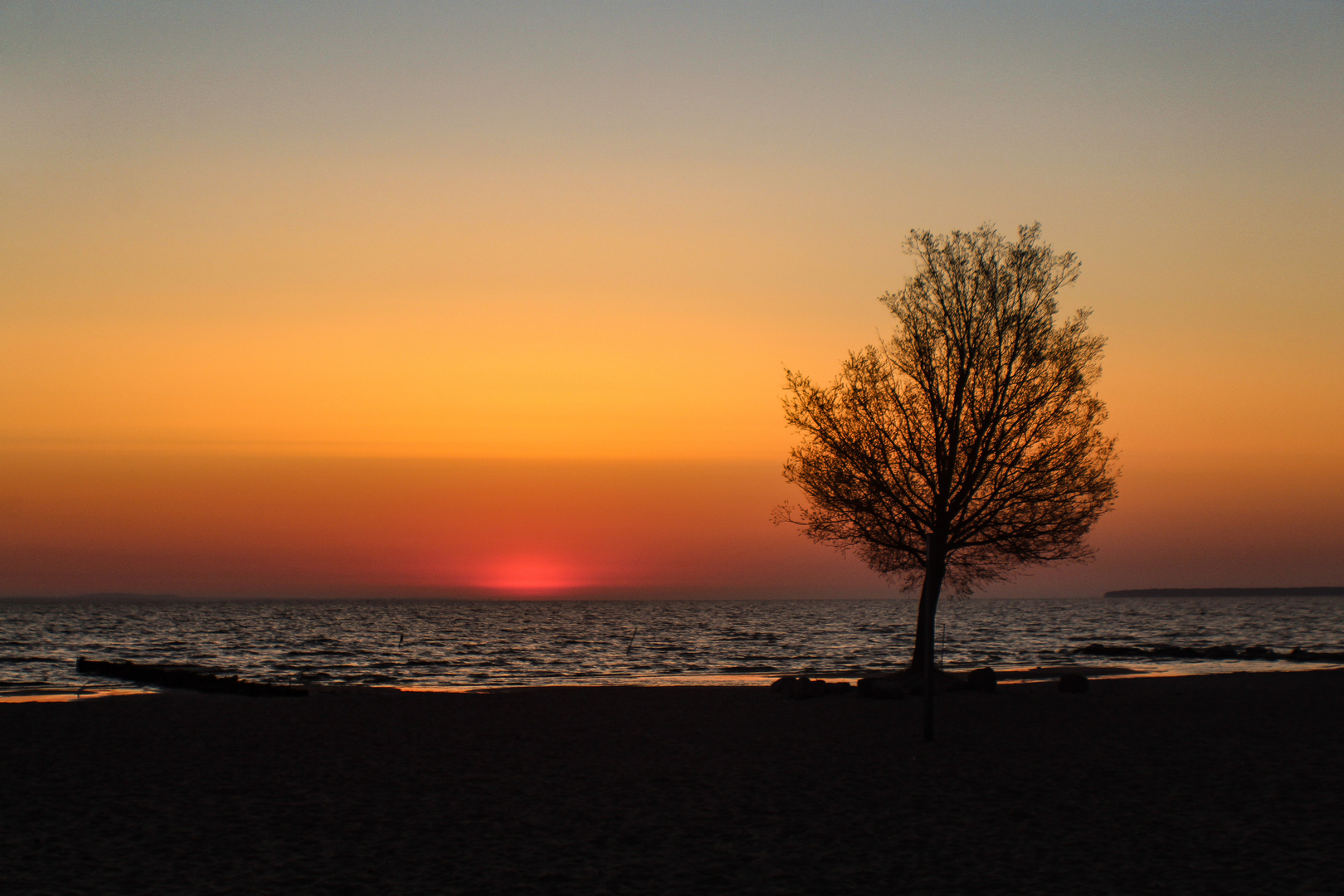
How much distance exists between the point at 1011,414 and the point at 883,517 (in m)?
4.59

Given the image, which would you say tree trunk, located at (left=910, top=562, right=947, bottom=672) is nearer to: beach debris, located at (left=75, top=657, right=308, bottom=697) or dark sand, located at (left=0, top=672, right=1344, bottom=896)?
dark sand, located at (left=0, top=672, right=1344, bottom=896)

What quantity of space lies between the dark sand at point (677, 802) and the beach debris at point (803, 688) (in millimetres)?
3645

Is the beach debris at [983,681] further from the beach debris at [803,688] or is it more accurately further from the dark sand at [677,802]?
the dark sand at [677,802]

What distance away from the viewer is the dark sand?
28.2 ft

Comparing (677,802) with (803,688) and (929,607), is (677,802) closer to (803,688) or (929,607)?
(929,607)

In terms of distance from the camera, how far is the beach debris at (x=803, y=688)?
24719 millimetres

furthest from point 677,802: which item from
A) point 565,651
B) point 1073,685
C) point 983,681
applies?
point 565,651

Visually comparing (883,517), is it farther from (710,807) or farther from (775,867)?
(775,867)

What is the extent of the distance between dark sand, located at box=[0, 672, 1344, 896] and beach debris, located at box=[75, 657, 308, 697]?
864 centimetres

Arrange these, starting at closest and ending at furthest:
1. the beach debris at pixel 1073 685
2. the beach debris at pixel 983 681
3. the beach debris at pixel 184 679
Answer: the beach debris at pixel 1073 685 → the beach debris at pixel 983 681 → the beach debris at pixel 184 679

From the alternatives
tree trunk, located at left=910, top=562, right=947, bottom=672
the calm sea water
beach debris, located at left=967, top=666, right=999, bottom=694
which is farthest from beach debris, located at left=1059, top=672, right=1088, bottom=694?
the calm sea water

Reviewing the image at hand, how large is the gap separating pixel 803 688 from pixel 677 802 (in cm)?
1338

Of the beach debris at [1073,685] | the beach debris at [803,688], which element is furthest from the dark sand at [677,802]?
the beach debris at [1073,685]

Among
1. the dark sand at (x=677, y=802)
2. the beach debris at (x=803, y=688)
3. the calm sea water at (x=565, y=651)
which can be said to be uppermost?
the dark sand at (x=677, y=802)
